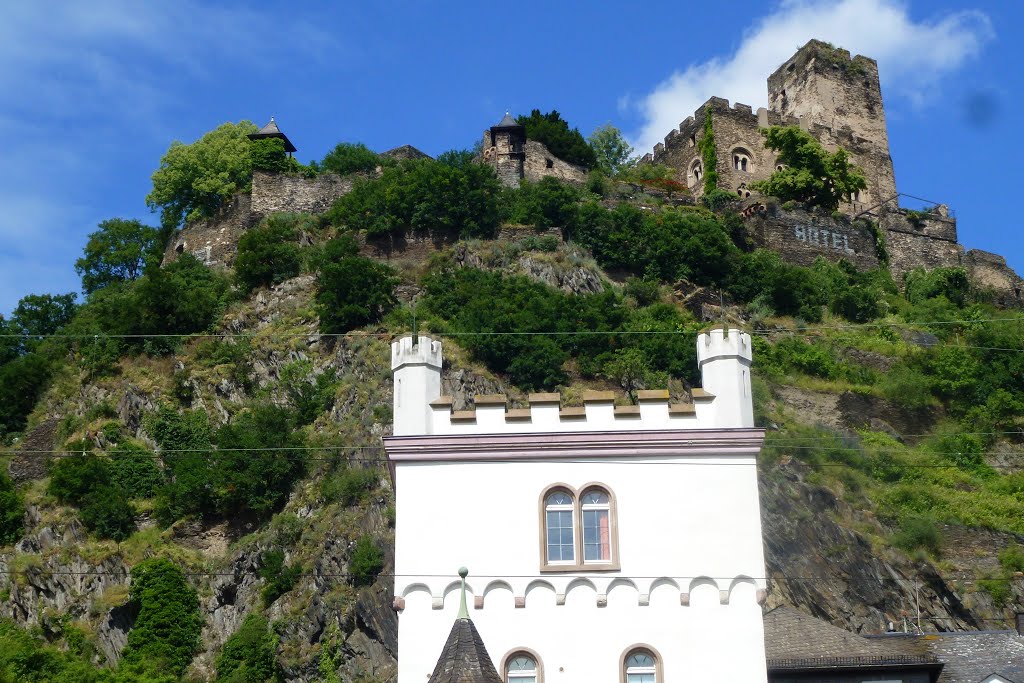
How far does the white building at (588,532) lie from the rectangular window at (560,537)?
22mm

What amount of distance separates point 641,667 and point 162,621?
22914 millimetres

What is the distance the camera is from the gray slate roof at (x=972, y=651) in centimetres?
2839

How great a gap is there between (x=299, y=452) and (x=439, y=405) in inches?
867

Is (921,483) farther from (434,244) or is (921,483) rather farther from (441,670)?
(441,670)

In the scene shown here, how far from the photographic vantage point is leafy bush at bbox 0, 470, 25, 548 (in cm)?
4544

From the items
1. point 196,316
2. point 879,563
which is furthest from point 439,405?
point 196,316

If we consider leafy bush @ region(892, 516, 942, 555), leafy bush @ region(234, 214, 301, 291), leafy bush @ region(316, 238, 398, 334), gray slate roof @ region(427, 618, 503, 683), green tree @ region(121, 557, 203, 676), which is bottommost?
gray slate roof @ region(427, 618, 503, 683)

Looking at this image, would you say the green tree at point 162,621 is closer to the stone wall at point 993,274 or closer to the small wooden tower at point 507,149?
the small wooden tower at point 507,149

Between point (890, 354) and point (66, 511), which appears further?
point (890, 354)

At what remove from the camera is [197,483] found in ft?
151

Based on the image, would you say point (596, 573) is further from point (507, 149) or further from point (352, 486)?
point (507, 149)

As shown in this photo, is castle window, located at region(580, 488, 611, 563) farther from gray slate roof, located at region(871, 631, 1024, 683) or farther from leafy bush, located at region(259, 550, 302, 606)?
leafy bush, located at region(259, 550, 302, 606)

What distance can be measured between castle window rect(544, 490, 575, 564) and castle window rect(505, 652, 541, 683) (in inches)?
60.8

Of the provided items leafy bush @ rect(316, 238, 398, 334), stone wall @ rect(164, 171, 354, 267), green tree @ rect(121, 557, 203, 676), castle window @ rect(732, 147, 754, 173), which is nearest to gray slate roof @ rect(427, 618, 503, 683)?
green tree @ rect(121, 557, 203, 676)
